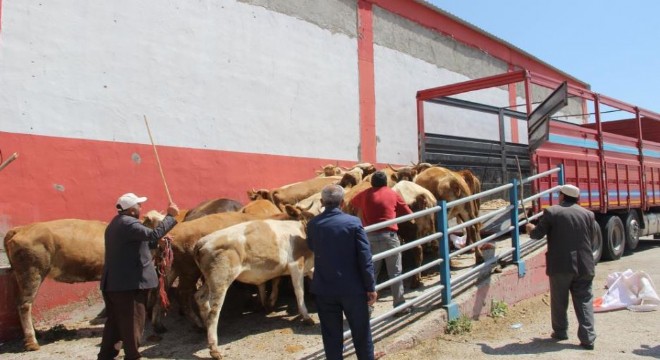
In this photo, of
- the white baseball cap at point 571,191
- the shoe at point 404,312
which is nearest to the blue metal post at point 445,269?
the shoe at point 404,312

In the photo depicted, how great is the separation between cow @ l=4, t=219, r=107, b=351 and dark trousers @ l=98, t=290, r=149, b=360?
1.42 metres

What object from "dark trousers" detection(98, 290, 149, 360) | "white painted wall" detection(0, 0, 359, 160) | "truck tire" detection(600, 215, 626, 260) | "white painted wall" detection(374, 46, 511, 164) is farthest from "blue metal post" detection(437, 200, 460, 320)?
"white painted wall" detection(374, 46, 511, 164)

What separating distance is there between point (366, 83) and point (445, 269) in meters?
7.23

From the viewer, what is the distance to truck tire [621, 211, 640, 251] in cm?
1137

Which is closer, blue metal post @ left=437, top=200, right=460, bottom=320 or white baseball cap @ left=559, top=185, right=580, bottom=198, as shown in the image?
white baseball cap @ left=559, top=185, right=580, bottom=198

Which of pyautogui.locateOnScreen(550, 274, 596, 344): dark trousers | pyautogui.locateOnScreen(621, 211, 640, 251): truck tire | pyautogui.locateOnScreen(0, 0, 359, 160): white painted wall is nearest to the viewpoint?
pyautogui.locateOnScreen(550, 274, 596, 344): dark trousers

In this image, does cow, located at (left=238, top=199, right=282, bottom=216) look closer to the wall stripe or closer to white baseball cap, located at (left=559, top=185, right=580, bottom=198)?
white baseball cap, located at (left=559, top=185, right=580, bottom=198)

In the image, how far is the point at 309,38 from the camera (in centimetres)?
1120

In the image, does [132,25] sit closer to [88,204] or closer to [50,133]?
[50,133]

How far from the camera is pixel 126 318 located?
4691mm

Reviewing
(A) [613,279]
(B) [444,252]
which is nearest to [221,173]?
(B) [444,252]

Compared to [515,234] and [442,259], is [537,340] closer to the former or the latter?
[442,259]

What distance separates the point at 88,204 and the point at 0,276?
6.07 ft

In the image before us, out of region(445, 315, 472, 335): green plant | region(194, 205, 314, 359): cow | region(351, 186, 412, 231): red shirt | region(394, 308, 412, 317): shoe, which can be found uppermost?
region(351, 186, 412, 231): red shirt
